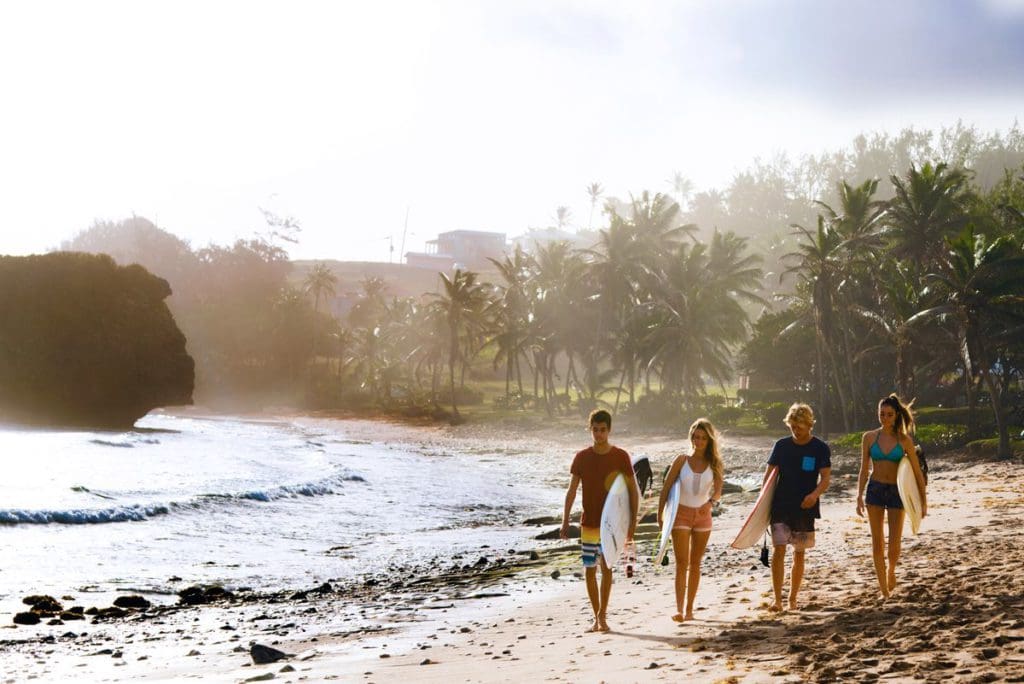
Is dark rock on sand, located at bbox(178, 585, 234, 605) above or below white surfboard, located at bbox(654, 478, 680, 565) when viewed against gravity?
below

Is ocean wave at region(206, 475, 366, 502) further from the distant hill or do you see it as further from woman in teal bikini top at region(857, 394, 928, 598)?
the distant hill

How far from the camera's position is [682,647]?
7422 millimetres

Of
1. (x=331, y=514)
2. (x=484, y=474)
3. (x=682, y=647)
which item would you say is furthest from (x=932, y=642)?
(x=484, y=474)

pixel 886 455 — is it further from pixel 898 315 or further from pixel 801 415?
pixel 898 315

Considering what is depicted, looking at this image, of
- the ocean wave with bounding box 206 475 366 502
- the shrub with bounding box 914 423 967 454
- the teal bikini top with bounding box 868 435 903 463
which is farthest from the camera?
the shrub with bounding box 914 423 967 454

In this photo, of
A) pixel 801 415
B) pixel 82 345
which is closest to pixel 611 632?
pixel 801 415

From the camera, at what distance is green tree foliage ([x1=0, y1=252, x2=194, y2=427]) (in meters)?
43.9

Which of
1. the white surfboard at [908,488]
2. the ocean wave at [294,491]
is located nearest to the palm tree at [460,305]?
the ocean wave at [294,491]

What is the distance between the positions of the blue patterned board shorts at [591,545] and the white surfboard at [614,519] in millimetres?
73

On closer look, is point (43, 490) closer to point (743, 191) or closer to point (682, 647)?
point (682, 647)

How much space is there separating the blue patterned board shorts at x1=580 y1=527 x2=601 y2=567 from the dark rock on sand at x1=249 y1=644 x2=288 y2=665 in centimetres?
279

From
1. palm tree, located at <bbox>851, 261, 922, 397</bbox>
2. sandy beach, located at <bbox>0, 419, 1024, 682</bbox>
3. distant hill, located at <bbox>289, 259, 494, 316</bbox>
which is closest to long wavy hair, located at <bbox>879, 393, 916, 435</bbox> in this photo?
sandy beach, located at <bbox>0, 419, 1024, 682</bbox>

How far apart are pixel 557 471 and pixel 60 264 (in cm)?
2589

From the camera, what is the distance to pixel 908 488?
29.9ft
